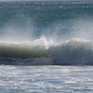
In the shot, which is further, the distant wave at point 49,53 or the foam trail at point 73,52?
the distant wave at point 49,53

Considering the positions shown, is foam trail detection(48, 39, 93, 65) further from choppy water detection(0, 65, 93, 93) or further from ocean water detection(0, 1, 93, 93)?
choppy water detection(0, 65, 93, 93)

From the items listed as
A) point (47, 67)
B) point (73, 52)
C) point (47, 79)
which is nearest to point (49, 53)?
point (73, 52)

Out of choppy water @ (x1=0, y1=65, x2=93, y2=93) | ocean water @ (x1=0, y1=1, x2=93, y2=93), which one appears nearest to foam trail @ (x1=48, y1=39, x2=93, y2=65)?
ocean water @ (x1=0, y1=1, x2=93, y2=93)

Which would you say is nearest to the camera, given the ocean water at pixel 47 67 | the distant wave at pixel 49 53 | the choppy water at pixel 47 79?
the choppy water at pixel 47 79

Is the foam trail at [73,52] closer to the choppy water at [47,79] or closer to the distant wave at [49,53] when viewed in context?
the distant wave at [49,53]

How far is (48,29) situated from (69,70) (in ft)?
76.4

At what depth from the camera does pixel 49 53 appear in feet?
74.8

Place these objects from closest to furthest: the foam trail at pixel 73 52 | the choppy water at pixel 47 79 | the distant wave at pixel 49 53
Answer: the choppy water at pixel 47 79 < the foam trail at pixel 73 52 < the distant wave at pixel 49 53

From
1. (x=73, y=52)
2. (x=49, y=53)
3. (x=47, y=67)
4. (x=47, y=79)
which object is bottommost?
(x=47, y=79)

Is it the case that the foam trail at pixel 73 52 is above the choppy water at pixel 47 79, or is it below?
above

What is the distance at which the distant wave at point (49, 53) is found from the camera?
71.0ft

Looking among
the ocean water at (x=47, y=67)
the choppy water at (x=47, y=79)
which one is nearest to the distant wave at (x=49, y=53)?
the ocean water at (x=47, y=67)

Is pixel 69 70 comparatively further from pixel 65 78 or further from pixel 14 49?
pixel 14 49

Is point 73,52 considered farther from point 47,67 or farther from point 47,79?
point 47,79
